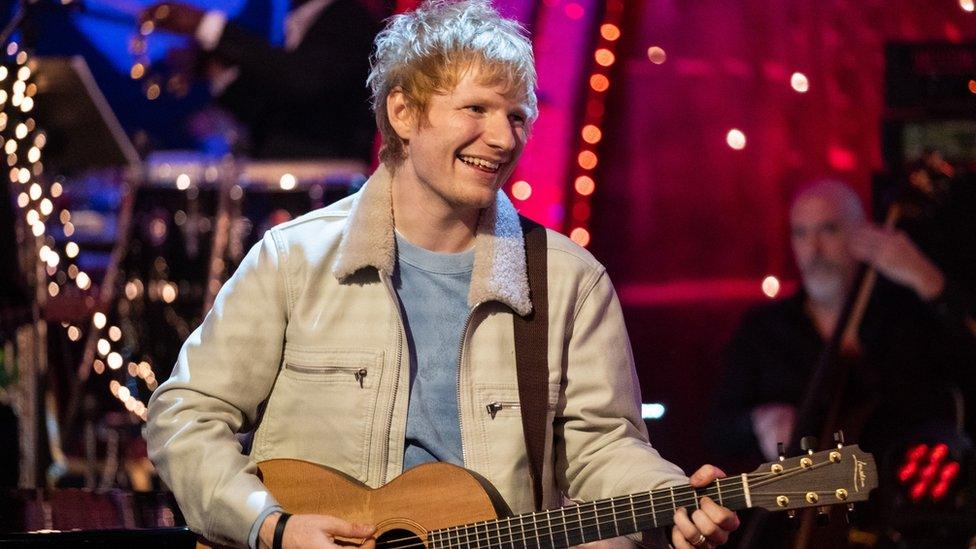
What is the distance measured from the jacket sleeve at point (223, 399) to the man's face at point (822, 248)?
314cm

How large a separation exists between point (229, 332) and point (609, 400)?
95 cm

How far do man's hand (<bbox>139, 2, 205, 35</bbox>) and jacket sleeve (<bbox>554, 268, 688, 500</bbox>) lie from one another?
401cm

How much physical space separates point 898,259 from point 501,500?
3.22 meters

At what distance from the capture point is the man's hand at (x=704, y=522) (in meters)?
2.74

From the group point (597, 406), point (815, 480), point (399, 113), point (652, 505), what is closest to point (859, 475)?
point (815, 480)

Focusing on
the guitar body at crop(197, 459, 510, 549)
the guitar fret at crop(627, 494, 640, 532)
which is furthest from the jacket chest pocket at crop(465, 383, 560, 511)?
the guitar fret at crop(627, 494, 640, 532)

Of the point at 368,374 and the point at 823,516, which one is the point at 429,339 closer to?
the point at 368,374

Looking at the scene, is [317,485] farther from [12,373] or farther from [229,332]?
[12,373]

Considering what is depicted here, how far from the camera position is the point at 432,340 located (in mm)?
3264

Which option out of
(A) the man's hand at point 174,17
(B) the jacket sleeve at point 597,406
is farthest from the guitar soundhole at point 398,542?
(A) the man's hand at point 174,17

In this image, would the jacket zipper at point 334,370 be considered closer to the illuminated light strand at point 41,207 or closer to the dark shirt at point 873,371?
the dark shirt at point 873,371

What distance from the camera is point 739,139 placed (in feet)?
19.1

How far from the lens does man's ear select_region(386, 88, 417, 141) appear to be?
3352 millimetres

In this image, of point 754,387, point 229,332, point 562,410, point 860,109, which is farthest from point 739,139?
point 229,332
